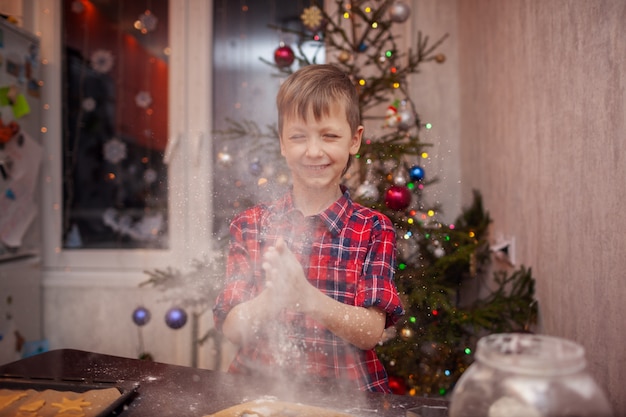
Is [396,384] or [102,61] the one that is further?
[102,61]

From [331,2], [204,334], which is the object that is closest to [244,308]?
[204,334]

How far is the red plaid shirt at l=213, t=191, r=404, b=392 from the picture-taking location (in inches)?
39.4

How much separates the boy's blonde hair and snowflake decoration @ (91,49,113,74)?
188cm

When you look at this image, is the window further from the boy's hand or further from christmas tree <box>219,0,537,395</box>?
the boy's hand

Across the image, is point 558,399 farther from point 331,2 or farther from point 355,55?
point 331,2

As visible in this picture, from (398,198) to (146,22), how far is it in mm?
1771

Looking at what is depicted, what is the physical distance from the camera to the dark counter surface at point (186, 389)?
0.85m

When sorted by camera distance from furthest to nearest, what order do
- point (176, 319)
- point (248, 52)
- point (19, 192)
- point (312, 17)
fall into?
1. point (248, 52)
2. point (19, 192)
3. point (312, 17)
4. point (176, 319)

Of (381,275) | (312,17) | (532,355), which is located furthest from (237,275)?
(312,17)

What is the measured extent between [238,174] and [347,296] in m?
0.62

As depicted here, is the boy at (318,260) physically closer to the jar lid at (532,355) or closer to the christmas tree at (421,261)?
the christmas tree at (421,261)

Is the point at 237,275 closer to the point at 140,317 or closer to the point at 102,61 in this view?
the point at 140,317

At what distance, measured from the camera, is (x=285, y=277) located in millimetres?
838

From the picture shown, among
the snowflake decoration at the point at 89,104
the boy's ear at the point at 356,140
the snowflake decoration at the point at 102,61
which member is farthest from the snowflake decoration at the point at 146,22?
the boy's ear at the point at 356,140
